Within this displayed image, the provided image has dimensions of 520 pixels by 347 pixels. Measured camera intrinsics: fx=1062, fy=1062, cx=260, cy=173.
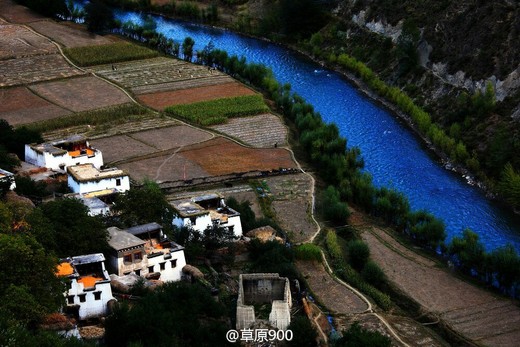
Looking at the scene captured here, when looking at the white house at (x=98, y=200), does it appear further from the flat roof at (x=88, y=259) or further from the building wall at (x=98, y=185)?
the flat roof at (x=88, y=259)

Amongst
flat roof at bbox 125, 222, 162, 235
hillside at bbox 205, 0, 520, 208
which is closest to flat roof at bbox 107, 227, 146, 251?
flat roof at bbox 125, 222, 162, 235

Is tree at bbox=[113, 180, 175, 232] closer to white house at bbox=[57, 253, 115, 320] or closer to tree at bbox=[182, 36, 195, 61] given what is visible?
white house at bbox=[57, 253, 115, 320]

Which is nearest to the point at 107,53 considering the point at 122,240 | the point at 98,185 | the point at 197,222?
the point at 98,185

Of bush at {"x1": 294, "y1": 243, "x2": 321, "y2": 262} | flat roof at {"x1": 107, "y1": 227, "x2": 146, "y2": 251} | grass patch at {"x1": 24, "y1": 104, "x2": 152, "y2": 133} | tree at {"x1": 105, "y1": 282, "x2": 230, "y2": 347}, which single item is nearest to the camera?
tree at {"x1": 105, "y1": 282, "x2": 230, "y2": 347}

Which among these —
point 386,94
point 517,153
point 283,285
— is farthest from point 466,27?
point 283,285

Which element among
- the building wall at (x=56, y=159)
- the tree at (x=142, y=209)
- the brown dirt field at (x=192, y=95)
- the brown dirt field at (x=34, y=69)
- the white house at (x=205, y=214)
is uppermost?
the tree at (x=142, y=209)

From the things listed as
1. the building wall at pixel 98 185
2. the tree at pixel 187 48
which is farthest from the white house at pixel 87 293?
the tree at pixel 187 48
